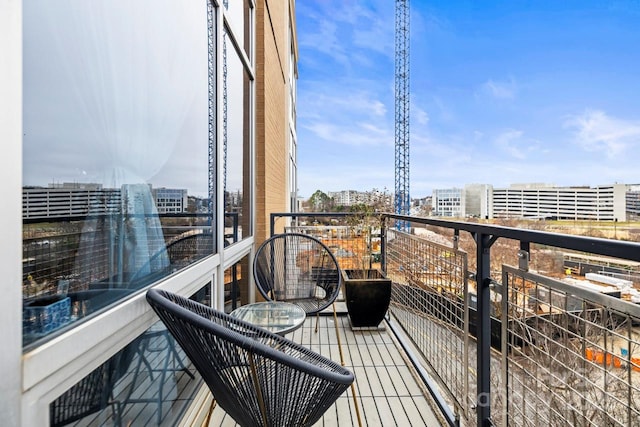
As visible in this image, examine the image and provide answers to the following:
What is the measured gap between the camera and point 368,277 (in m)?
3.14

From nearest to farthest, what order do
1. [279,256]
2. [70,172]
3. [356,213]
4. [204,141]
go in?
[70,172]
[204,141]
[279,256]
[356,213]

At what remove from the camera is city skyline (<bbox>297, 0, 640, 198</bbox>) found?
2527 centimetres

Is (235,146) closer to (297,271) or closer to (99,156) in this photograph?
(297,271)

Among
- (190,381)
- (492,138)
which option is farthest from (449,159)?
(190,381)

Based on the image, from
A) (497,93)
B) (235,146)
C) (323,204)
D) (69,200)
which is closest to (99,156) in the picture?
(69,200)

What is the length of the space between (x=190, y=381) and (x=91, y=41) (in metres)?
1.39

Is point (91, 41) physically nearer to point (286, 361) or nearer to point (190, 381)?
point (286, 361)

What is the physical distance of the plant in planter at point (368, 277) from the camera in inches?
107

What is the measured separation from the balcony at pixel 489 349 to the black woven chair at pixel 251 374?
268mm

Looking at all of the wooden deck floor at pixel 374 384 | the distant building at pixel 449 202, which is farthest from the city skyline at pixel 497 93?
the wooden deck floor at pixel 374 384

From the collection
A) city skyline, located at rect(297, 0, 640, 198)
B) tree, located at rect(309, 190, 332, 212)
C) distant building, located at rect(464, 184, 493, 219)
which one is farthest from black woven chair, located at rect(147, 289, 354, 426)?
city skyline, located at rect(297, 0, 640, 198)

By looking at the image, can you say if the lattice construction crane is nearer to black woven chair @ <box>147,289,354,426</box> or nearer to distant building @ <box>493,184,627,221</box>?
distant building @ <box>493,184,627,221</box>

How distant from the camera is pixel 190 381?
1.57m

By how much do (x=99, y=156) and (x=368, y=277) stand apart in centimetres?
256
